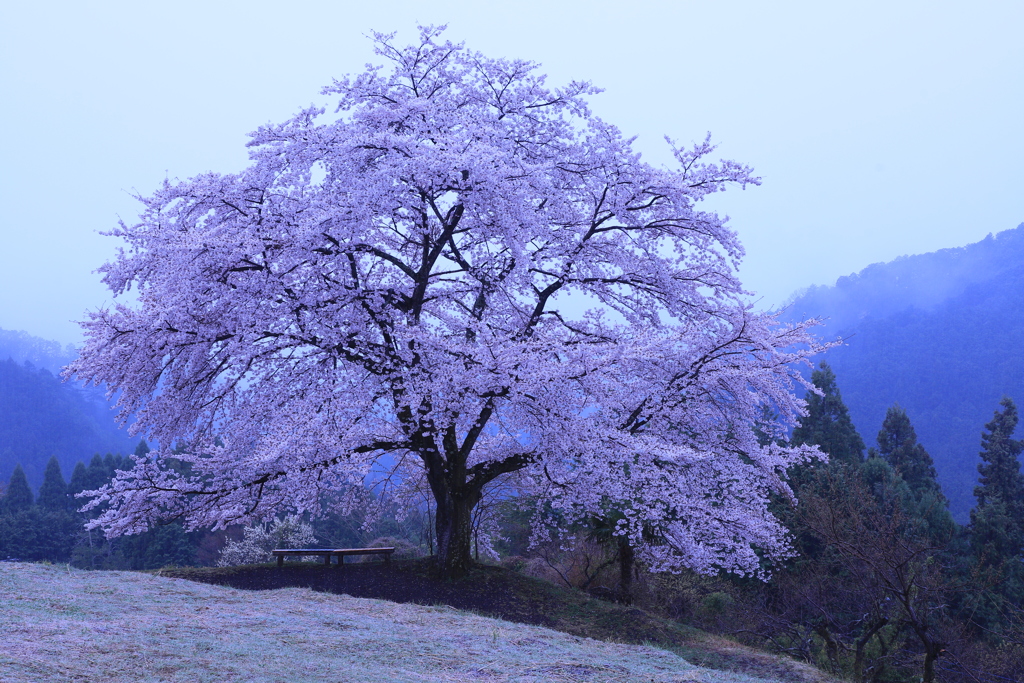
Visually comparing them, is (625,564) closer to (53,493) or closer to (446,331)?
(446,331)

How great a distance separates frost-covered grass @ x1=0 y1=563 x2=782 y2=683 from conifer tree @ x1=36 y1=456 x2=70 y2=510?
4818cm

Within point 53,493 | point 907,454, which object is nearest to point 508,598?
point 907,454

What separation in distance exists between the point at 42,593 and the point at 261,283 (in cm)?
483

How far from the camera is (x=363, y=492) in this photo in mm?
14148

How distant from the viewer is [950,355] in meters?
81.4

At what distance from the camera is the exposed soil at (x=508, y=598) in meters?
9.82

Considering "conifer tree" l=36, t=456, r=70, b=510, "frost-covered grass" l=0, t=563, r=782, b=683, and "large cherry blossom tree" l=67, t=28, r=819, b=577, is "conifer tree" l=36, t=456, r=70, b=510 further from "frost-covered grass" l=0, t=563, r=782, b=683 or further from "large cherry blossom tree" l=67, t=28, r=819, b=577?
"frost-covered grass" l=0, t=563, r=782, b=683

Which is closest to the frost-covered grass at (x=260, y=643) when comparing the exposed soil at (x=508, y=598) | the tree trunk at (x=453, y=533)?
the exposed soil at (x=508, y=598)

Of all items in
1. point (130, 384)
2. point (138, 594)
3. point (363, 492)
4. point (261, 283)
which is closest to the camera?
point (138, 594)

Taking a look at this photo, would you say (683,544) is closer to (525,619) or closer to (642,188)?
(525,619)

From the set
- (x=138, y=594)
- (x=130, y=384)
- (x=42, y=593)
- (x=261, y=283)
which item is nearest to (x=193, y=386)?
(x=130, y=384)


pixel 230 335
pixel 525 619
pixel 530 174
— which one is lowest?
pixel 525 619

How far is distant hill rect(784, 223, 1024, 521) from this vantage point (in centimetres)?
7219

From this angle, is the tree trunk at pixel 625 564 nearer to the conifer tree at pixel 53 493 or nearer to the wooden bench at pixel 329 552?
the wooden bench at pixel 329 552
